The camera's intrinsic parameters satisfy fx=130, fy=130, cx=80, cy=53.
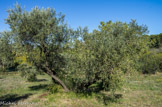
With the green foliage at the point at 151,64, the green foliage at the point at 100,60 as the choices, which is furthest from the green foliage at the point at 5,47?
the green foliage at the point at 151,64

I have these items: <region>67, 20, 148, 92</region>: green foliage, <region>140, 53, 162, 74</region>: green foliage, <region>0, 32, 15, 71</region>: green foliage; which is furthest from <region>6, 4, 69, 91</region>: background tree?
<region>140, 53, 162, 74</region>: green foliage

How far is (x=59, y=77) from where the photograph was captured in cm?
1199

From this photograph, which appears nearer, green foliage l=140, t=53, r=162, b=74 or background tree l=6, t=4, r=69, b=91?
background tree l=6, t=4, r=69, b=91

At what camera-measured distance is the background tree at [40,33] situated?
947cm

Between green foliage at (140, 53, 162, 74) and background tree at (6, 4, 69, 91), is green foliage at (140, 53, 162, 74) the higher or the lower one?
the lower one

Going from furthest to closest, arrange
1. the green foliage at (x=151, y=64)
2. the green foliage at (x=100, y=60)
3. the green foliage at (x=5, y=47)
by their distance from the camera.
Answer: the green foliage at (x=151, y=64) → the green foliage at (x=5, y=47) → the green foliage at (x=100, y=60)

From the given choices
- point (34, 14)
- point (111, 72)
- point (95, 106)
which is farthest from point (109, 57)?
point (34, 14)

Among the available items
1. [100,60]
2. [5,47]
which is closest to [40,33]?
[5,47]

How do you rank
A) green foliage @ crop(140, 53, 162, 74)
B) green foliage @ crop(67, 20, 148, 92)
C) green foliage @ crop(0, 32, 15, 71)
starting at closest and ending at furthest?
green foliage @ crop(67, 20, 148, 92) < green foliage @ crop(0, 32, 15, 71) < green foliage @ crop(140, 53, 162, 74)

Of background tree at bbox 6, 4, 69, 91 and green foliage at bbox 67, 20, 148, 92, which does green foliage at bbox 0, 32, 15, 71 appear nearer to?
background tree at bbox 6, 4, 69, 91

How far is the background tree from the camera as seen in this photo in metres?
9.47

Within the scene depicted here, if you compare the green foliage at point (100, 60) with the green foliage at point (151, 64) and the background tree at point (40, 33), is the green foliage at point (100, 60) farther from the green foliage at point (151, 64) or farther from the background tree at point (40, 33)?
the green foliage at point (151, 64)

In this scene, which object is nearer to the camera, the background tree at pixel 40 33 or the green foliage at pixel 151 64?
the background tree at pixel 40 33

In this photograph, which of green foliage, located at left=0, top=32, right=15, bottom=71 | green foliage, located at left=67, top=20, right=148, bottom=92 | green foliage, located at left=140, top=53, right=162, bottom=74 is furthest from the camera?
green foliage, located at left=140, top=53, right=162, bottom=74
